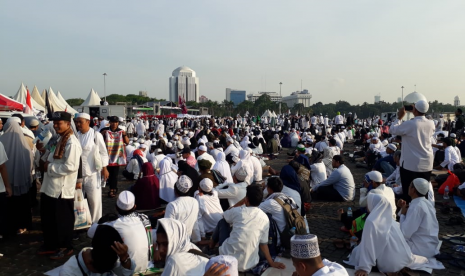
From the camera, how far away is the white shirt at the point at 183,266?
8.20ft

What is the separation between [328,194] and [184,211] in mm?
3974

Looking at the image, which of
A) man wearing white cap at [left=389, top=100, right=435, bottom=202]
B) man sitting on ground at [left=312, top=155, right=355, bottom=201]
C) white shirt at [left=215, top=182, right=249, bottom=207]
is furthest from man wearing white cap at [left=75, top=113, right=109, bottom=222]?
man sitting on ground at [left=312, top=155, right=355, bottom=201]

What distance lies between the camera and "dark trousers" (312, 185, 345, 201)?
718 centimetres

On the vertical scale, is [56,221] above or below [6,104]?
below

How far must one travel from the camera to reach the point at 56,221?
14.3 ft

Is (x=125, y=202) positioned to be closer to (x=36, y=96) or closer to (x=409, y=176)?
(x=409, y=176)

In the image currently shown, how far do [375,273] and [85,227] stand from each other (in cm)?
381

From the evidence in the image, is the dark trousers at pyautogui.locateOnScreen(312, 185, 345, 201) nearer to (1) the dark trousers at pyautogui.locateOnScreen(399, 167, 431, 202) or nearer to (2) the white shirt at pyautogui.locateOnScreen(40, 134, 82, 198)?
(1) the dark trousers at pyautogui.locateOnScreen(399, 167, 431, 202)

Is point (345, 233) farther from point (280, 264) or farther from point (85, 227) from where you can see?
point (85, 227)

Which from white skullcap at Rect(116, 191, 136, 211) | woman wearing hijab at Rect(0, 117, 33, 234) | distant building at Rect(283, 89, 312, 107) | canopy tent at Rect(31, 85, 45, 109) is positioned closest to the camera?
white skullcap at Rect(116, 191, 136, 211)

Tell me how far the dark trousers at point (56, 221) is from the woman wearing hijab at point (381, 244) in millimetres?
3433

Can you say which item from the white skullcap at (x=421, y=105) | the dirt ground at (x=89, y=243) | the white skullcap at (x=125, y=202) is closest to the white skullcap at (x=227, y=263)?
the white skullcap at (x=125, y=202)

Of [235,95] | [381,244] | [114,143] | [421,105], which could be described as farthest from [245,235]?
[235,95]

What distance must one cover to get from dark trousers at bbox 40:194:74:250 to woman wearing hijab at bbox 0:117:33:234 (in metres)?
1.05
